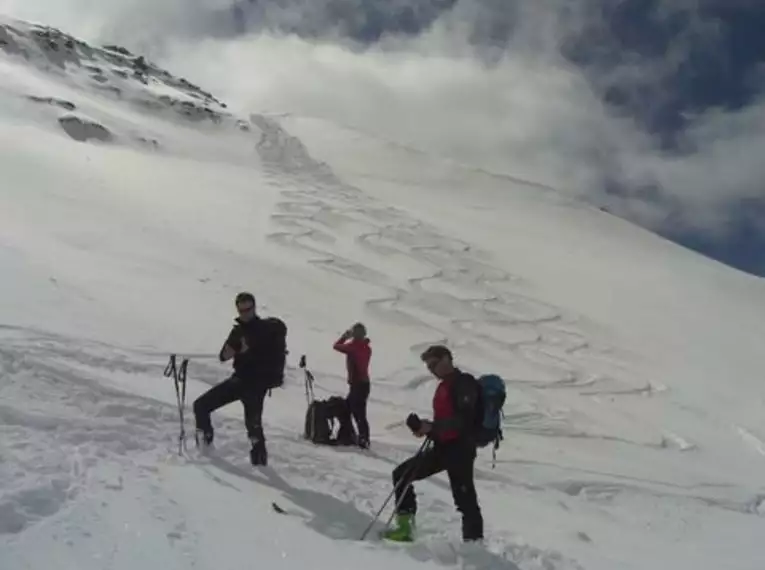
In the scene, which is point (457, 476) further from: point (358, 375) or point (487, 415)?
point (358, 375)

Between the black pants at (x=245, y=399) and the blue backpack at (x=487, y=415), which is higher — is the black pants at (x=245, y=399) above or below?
below

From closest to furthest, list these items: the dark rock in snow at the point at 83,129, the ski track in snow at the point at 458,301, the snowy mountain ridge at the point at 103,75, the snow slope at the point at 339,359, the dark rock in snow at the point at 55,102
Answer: the snow slope at the point at 339,359 → the ski track in snow at the point at 458,301 → the dark rock in snow at the point at 83,129 → the dark rock in snow at the point at 55,102 → the snowy mountain ridge at the point at 103,75

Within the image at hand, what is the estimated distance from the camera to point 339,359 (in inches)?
625

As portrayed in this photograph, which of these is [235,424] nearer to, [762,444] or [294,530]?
[294,530]

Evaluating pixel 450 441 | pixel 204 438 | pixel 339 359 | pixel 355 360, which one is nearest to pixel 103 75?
pixel 339 359

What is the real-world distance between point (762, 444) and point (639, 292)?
16072mm

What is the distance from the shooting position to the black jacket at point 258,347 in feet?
25.7

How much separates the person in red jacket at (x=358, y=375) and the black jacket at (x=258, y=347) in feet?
9.57

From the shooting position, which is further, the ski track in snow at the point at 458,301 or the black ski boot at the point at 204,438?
the ski track in snow at the point at 458,301

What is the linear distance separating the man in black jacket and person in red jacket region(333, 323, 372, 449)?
2.80 metres

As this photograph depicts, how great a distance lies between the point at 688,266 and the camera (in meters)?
40.5

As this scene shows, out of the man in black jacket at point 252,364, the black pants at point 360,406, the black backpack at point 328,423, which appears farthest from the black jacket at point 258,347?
the black pants at point 360,406

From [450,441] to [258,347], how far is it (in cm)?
212

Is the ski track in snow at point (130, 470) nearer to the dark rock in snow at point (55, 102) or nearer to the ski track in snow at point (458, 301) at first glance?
the ski track in snow at point (458, 301)
